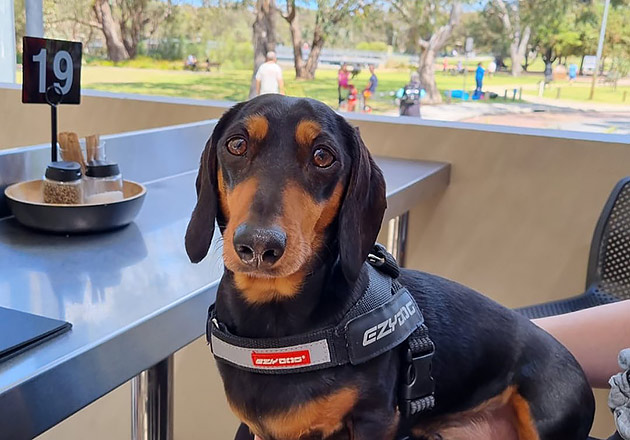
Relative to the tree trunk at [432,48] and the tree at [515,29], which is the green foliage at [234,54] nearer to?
the tree trunk at [432,48]

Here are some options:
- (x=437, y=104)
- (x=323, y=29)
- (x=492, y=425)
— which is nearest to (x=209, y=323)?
(x=492, y=425)

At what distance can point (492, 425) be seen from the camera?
3.59 ft

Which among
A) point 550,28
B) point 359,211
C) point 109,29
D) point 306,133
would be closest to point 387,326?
point 359,211

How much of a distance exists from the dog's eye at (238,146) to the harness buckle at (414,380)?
0.34 m

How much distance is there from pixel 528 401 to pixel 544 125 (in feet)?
4.72

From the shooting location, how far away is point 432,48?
9.62 feet

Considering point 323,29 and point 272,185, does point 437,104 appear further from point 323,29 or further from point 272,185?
point 272,185

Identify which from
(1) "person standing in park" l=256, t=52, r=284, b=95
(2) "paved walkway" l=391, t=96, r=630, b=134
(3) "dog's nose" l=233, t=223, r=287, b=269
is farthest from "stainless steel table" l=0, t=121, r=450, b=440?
A: (1) "person standing in park" l=256, t=52, r=284, b=95

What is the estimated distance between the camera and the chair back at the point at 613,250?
1.72 meters

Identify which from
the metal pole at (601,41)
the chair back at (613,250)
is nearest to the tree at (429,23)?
the metal pole at (601,41)

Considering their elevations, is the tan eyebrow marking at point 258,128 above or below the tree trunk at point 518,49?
below

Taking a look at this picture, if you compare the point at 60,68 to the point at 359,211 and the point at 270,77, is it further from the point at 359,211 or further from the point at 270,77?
the point at 270,77

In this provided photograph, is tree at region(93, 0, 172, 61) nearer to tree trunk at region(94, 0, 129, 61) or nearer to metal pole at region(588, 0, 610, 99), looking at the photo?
tree trunk at region(94, 0, 129, 61)

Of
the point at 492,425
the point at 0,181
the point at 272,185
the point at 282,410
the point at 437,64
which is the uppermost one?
the point at 437,64
